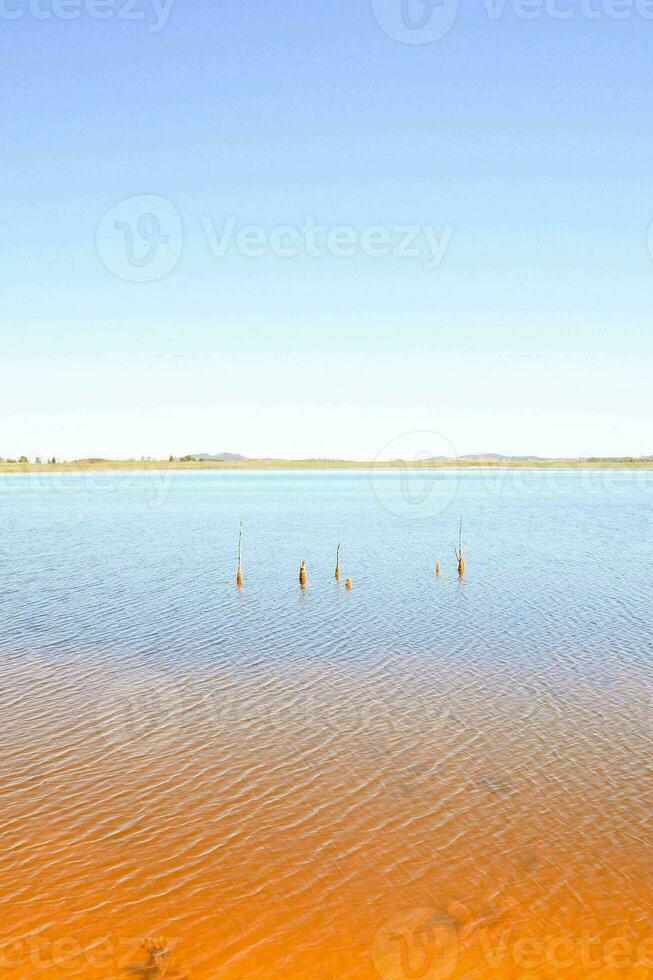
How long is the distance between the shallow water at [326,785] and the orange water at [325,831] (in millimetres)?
39

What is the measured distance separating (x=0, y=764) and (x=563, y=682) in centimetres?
1285

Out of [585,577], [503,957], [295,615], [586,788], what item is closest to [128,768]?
[503,957]

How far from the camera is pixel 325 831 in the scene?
1051cm

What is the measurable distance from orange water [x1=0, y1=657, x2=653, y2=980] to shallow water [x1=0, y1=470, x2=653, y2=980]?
39 millimetres

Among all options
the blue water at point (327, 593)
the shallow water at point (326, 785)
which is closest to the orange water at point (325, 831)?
the shallow water at point (326, 785)

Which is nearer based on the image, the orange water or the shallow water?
the orange water

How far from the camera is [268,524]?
6131 cm

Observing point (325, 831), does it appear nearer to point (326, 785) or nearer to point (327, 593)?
point (326, 785)

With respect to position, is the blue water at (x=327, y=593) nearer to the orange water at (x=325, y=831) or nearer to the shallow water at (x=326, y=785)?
the shallow water at (x=326, y=785)

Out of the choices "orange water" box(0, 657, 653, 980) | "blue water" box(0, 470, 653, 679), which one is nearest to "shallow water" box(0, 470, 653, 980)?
"orange water" box(0, 657, 653, 980)

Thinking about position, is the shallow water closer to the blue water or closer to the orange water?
the orange water

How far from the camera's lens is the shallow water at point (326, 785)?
813 cm

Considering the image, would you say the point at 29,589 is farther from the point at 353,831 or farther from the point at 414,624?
the point at 353,831

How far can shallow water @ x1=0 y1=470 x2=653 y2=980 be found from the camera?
320 inches
